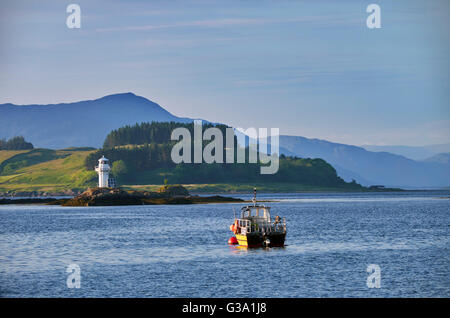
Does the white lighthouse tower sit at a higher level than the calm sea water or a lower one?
higher

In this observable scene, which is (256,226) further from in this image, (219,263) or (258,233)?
(219,263)

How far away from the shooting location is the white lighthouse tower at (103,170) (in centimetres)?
18679

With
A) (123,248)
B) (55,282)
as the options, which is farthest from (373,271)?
(123,248)

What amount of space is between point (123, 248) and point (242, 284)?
2987cm

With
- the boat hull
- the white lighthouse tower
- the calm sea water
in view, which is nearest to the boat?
the boat hull

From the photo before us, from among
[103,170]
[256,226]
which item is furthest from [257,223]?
[103,170]

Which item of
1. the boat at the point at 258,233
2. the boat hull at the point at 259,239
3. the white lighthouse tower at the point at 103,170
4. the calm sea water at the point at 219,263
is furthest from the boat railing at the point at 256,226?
the white lighthouse tower at the point at 103,170

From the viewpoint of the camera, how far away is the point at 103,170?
187875 mm

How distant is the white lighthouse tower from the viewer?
187m

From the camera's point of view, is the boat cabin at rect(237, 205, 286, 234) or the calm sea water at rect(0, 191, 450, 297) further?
the boat cabin at rect(237, 205, 286, 234)

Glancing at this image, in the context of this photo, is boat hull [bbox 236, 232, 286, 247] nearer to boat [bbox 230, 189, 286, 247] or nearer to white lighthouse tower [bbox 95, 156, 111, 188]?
boat [bbox 230, 189, 286, 247]

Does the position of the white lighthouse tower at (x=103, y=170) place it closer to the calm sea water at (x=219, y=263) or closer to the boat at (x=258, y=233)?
the calm sea water at (x=219, y=263)

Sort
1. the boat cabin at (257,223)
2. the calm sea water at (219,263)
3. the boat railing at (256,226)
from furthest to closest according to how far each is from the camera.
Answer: the boat cabin at (257,223), the boat railing at (256,226), the calm sea water at (219,263)
